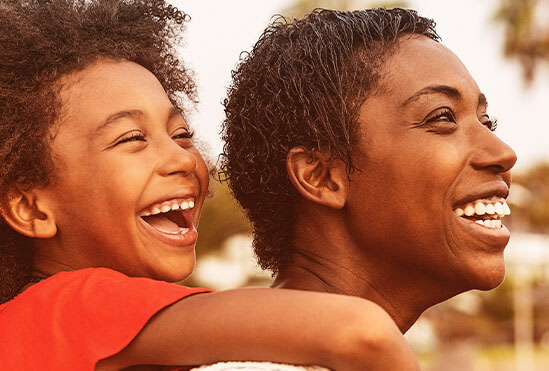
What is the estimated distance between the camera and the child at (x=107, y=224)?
222 cm

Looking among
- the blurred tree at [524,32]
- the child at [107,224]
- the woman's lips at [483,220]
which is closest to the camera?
the child at [107,224]

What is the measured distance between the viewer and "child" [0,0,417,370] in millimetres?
2219

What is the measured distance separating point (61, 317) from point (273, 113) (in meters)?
1.06

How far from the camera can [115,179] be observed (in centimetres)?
283

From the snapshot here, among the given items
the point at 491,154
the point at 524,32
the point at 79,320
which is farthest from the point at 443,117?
the point at 524,32

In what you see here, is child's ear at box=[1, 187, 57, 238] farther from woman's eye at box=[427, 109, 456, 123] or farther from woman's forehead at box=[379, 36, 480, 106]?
woman's eye at box=[427, 109, 456, 123]

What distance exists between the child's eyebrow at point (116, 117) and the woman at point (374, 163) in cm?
41

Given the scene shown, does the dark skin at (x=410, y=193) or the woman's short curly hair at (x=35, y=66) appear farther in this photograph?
the woman's short curly hair at (x=35, y=66)

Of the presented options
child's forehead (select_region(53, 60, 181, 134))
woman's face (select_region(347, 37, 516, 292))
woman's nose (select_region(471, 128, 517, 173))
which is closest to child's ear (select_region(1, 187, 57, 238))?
child's forehead (select_region(53, 60, 181, 134))

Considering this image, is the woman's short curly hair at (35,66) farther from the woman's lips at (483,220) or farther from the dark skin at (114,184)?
the woman's lips at (483,220)

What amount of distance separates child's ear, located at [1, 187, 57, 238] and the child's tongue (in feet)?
1.14

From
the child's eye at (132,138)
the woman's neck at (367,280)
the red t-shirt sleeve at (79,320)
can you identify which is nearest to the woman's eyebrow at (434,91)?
the woman's neck at (367,280)

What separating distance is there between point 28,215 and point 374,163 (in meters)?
1.22

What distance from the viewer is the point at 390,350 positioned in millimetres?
2104
